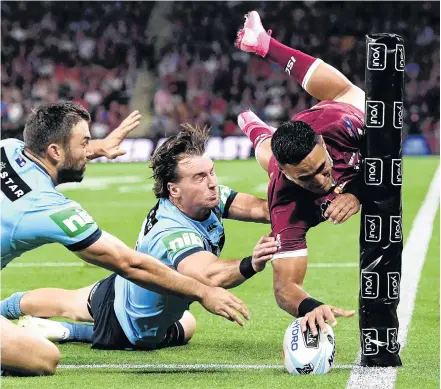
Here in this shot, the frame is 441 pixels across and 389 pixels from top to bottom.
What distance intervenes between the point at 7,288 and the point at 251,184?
397 inches

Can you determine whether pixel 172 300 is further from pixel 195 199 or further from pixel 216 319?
pixel 216 319

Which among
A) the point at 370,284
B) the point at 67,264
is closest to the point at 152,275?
the point at 370,284

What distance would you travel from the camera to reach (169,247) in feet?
21.7

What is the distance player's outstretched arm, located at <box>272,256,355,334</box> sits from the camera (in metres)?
6.05

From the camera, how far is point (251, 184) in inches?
763

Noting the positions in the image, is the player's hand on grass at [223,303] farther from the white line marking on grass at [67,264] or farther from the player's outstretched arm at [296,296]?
the white line marking on grass at [67,264]

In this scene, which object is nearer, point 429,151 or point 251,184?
point 251,184

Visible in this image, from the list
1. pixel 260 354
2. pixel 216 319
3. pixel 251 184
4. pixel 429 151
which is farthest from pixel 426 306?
pixel 429 151

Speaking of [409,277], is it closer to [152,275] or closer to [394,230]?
[394,230]

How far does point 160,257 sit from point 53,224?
3.62 ft

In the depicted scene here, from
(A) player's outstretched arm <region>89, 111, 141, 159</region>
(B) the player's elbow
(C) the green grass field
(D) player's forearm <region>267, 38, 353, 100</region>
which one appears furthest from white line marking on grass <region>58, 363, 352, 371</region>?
(D) player's forearm <region>267, 38, 353, 100</region>

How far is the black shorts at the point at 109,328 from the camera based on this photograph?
7.21 m

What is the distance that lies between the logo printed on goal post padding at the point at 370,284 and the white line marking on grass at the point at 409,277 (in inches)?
18.1

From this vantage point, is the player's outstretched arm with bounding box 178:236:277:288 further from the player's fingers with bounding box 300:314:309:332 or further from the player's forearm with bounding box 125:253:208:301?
the player's fingers with bounding box 300:314:309:332
